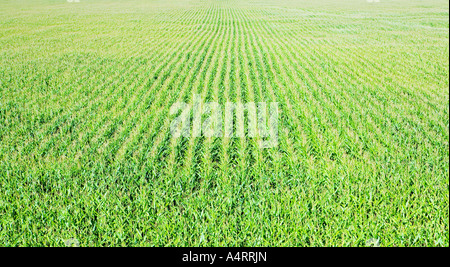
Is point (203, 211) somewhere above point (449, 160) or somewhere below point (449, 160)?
below

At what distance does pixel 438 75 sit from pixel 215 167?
22.1 ft

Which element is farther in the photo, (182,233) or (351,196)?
(351,196)

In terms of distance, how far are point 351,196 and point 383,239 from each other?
69 centimetres

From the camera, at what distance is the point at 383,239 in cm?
278

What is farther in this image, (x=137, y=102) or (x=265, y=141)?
(x=137, y=102)

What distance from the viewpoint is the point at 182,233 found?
3047 mm

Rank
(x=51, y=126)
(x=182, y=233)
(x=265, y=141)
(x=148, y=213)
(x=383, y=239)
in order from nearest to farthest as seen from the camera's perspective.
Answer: (x=383, y=239) → (x=182, y=233) → (x=148, y=213) → (x=265, y=141) → (x=51, y=126)

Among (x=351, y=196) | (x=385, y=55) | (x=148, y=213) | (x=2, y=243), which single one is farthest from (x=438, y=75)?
(x=2, y=243)
